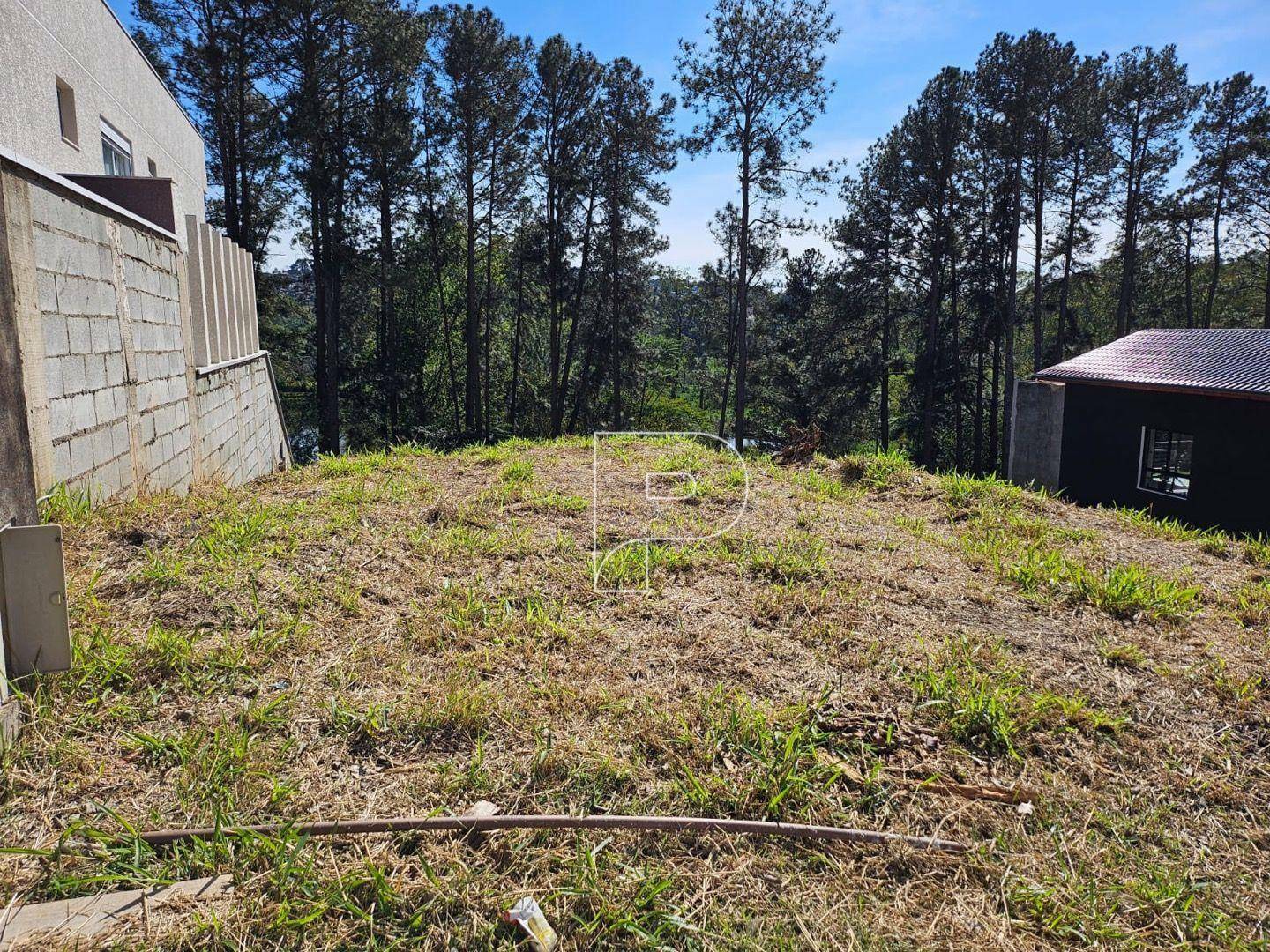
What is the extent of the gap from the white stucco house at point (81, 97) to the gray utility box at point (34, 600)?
3.41m

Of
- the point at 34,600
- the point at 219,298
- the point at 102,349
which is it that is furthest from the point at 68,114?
the point at 34,600

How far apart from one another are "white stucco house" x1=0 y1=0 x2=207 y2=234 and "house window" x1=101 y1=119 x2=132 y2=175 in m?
0.01

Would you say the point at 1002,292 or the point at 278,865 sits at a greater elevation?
the point at 1002,292

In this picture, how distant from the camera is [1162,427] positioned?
1206 cm

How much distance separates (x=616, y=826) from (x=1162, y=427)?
13.5m

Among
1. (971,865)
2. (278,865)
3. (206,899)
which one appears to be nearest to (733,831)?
(971,865)

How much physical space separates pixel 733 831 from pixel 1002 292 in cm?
2409

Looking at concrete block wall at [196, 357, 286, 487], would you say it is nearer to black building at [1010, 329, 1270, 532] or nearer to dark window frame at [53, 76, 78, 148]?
dark window frame at [53, 76, 78, 148]

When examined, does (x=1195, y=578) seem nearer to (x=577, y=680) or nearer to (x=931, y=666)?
(x=931, y=666)

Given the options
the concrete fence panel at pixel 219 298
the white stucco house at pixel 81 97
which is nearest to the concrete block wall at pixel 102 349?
the concrete fence panel at pixel 219 298

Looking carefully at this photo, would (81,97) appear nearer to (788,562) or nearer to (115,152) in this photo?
(115,152)

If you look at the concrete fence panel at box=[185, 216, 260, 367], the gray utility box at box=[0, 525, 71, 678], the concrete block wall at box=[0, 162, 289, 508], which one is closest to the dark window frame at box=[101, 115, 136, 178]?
the concrete fence panel at box=[185, 216, 260, 367]

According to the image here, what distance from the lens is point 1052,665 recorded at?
322 centimetres

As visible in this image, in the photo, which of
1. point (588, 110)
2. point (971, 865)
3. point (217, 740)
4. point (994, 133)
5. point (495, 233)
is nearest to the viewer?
point (971, 865)
